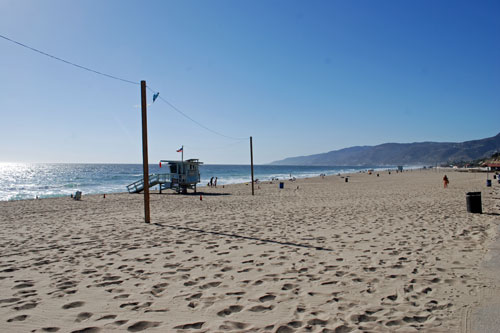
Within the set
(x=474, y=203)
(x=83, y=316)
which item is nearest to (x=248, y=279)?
(x=83, y=316)

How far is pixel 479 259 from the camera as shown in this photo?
5.39 meters

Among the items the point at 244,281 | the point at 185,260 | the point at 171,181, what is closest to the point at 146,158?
the point at 185,260

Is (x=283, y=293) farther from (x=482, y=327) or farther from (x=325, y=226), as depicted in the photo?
(x=325, y=226)

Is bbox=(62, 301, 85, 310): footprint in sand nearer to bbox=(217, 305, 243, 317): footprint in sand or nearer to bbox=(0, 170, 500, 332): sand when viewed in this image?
bbox=(0, 170, 500, 332): sand

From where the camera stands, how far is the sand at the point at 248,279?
11.0ft

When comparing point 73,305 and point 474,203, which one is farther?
point 474,203

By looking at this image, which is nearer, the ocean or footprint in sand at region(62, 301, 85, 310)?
footprint in sand at region(62, 301, 85, 310)

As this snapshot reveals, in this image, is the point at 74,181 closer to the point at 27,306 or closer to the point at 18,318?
the point at 27,306

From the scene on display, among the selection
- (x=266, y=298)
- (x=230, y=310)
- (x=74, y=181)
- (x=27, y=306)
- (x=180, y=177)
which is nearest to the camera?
(x=230, y=310)

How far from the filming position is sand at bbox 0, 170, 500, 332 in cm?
334

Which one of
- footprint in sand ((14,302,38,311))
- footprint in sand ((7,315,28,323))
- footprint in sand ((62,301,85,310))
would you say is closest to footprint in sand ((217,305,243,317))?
footprint in sand ((62,301,85,310))

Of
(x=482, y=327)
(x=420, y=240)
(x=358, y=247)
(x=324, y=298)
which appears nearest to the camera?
(x=482, y=327)

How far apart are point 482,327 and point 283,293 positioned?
213 cm

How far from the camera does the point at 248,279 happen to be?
4.63 m
